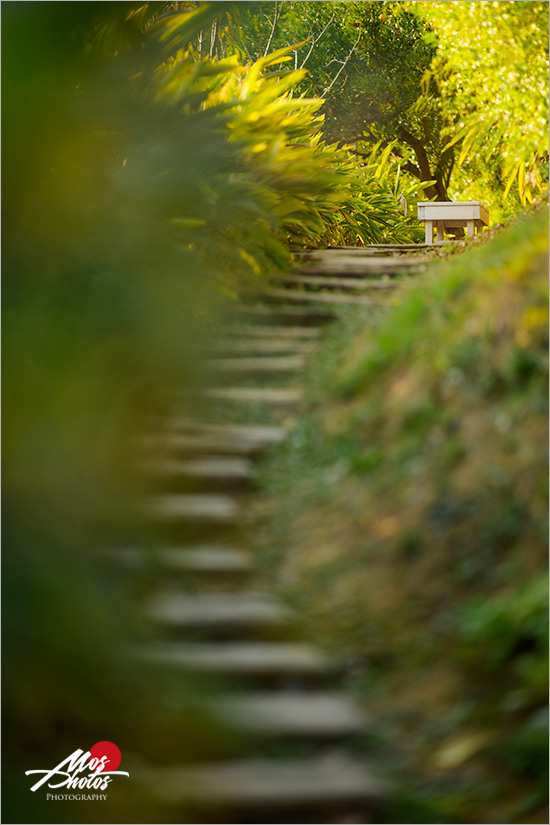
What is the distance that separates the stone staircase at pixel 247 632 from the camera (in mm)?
1027

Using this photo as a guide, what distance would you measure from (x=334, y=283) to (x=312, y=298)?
48cm

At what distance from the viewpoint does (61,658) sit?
0.56 metres

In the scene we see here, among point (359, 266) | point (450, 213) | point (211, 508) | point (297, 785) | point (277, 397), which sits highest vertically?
point (450, 213)

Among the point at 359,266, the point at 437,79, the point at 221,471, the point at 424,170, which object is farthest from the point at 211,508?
the point at 424,170

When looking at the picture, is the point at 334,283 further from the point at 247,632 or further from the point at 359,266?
the point at 247,632

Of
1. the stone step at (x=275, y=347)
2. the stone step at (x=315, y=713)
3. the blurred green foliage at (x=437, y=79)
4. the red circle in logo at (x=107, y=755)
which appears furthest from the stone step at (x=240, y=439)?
the red circle in logo at (x=107, y=755)

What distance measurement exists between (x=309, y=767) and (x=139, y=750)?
129cm

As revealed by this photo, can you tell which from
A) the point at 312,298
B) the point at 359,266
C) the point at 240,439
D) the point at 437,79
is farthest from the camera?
the point at 437,79

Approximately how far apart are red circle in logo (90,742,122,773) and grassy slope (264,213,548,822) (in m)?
1.10

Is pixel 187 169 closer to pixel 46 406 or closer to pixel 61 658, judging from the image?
pixel 46 406

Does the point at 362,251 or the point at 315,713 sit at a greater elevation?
the point at 362,251

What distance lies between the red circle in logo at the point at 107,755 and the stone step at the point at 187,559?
0.58 feet

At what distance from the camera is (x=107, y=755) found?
0.86 m

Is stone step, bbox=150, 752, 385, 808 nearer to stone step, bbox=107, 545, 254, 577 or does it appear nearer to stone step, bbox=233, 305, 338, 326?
stone step, bbox=107, 545, 254, 577
